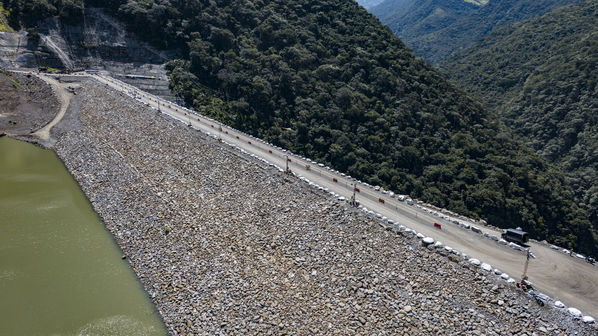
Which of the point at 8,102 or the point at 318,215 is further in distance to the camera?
the point at 8,102

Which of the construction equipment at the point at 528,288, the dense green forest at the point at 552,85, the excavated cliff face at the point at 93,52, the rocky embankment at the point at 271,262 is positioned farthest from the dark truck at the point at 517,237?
the dense green forest at the point at 552,85

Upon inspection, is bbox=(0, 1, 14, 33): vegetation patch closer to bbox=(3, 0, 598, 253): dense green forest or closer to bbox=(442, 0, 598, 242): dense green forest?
bbox=(3, 0, 598, 253): dense green forest

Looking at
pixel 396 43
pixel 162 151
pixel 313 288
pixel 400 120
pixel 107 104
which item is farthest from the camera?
pixel 396 43

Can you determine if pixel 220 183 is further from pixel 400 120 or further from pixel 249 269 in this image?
pixel 400 120

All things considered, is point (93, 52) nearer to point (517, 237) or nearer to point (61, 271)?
point (61, 271)

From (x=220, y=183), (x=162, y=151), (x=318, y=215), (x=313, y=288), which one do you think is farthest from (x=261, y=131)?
(x=313, y=288)

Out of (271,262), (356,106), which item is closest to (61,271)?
(271,262)
